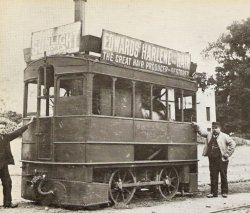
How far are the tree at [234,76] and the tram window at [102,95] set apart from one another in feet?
101

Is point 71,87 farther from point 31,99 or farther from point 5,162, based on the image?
point 5,162

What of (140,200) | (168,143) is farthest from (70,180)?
(168,143)

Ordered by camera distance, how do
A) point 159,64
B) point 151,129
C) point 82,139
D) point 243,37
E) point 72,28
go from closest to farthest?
point 82,139
point 72,28
point 151,129
point 159,64
point 243,37

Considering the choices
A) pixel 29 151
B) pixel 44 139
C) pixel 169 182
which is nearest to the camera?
pixel 44 139

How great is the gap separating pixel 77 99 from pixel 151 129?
2.34m

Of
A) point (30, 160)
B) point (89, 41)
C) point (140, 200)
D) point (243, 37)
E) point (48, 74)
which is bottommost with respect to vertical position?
point (140, 200)

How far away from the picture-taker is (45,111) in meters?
10.2

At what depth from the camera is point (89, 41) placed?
9.62m

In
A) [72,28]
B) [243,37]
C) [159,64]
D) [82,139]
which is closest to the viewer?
[82,139]

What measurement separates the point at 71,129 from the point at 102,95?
44.2 inches

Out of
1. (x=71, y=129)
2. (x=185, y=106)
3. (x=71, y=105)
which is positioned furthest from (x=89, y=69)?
(x=185, y=106)

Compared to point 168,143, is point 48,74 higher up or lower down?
higher up

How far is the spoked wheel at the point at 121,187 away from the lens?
9.71 meters

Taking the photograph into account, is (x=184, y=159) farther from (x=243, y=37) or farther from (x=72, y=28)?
(x=243, y=37)
